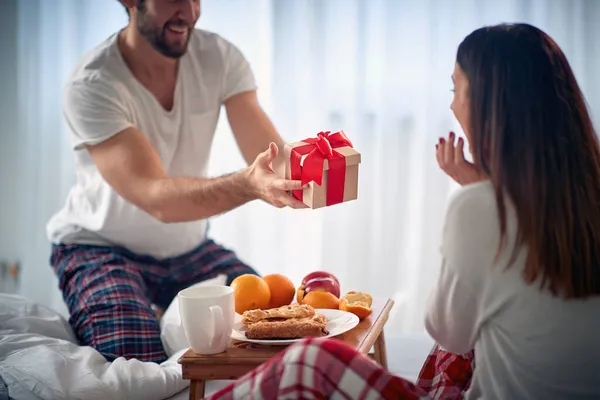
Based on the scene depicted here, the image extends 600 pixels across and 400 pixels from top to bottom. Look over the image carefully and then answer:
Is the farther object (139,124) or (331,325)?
(139,124)

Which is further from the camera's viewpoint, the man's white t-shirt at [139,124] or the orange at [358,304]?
the man's white t-shirt at [139,124]

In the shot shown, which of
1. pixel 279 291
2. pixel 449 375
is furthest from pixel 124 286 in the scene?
pixel 449 375

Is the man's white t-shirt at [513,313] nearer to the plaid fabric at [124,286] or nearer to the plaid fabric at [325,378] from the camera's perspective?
the plaid fabric at [325,378]

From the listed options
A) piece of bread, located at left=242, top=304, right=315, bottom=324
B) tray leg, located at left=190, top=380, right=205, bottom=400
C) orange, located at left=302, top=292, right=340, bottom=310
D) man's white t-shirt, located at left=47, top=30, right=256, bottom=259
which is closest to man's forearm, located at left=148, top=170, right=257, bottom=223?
man's white t-shirt, located at left=47, top=30, right=256, bottom=259

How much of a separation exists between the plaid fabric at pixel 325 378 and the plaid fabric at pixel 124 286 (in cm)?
91

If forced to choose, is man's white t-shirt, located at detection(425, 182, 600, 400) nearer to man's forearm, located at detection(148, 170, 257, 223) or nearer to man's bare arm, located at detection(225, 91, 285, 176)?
man's forearm, located at detection(148, 170, 257, 223)

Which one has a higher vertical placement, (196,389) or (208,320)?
(208,320)

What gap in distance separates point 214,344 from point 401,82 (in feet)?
6.23

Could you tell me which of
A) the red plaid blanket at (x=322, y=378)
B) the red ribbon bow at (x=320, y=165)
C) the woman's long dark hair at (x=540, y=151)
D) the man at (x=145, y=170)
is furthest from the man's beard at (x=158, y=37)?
the red plaid blanket at (x=322, y=378)

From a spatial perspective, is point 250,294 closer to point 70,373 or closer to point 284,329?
point 284,329

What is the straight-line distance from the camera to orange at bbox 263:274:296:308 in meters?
1.70

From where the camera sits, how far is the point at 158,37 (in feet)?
7.59

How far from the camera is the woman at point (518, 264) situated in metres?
1.17

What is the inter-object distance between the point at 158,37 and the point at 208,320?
1.16 m
